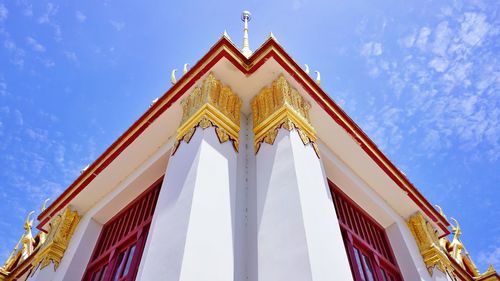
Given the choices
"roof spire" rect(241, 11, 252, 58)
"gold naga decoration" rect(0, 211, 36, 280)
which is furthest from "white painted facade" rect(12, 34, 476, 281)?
"gold naga decoration" rect(0, 211, 36, 280)

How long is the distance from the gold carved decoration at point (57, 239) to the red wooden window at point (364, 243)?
4.14 meters

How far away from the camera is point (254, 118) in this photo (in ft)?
16.3

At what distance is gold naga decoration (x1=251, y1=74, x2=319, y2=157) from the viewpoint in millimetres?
4480

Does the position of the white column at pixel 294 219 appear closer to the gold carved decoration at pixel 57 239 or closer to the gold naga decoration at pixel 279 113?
the gold naga decoration at pixel 279 113

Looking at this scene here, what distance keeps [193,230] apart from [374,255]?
3.10 m

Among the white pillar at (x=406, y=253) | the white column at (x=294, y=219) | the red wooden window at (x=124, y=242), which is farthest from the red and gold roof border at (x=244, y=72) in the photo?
the white column at (x=294, y=219)

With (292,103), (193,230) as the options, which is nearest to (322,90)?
(292,103)

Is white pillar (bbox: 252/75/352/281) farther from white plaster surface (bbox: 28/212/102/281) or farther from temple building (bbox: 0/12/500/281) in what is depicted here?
white plaster surface (bbox: 28/212/102/281)

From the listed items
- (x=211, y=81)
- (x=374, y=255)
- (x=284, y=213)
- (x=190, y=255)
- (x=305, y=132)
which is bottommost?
(x=190, y=255)

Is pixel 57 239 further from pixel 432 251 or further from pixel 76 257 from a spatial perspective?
pixel 432 251

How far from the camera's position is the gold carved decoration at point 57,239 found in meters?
5.89

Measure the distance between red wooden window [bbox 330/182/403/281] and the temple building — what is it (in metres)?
0.02

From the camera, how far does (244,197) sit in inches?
159

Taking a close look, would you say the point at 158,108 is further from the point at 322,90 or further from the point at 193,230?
the point at 193,230
